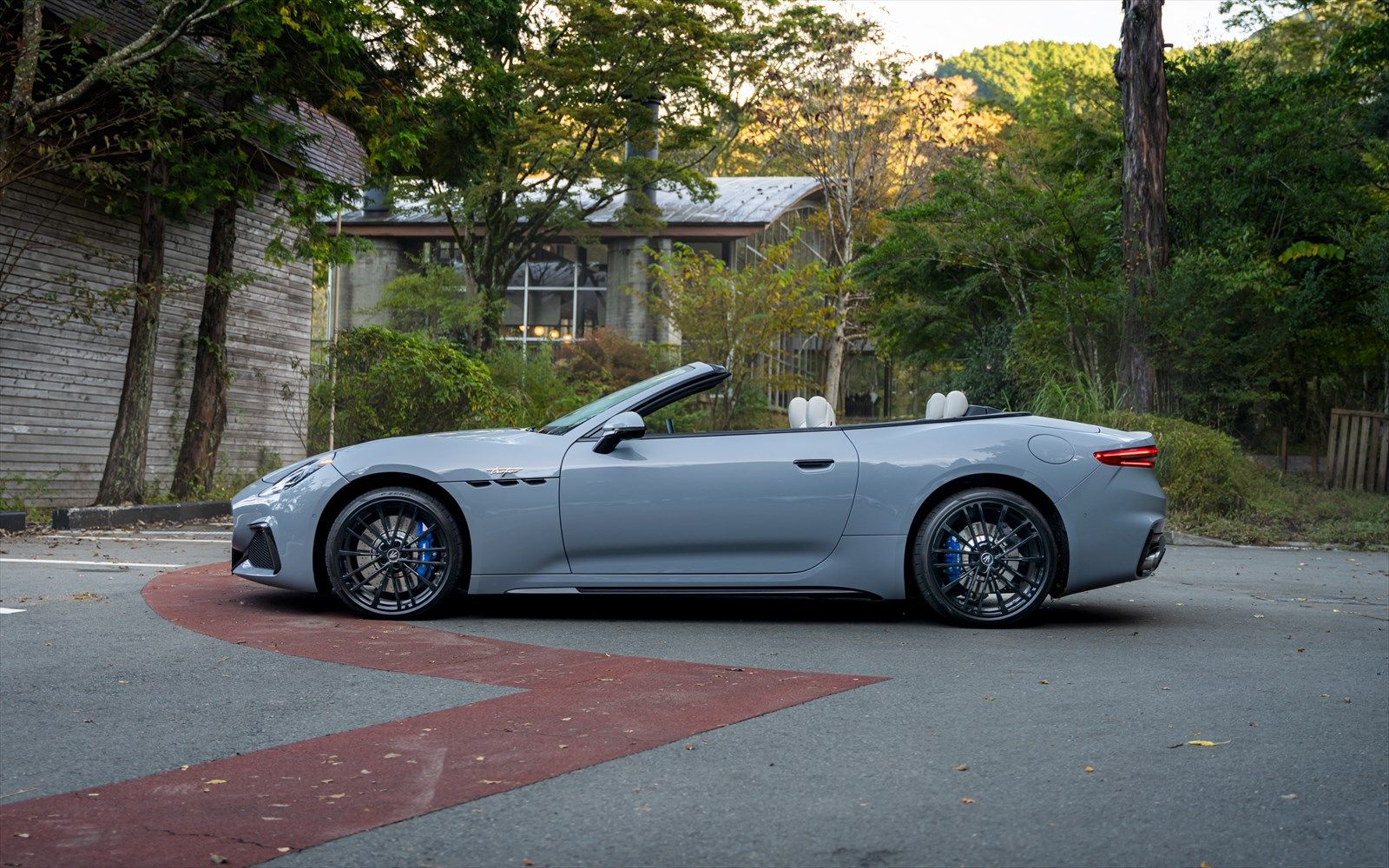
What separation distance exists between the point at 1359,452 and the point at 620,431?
16.3m

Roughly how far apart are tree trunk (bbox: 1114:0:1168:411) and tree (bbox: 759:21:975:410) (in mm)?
19323

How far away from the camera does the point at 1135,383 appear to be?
1842 cm

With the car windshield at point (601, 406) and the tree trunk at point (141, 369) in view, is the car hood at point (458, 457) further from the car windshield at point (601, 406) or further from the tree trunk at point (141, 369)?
the tree trunk at point (141, 369)

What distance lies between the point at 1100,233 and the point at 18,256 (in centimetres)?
1620

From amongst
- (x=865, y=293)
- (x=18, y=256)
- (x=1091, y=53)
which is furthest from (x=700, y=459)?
(x=1091, y=53)

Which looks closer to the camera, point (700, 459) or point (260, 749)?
point (260, 749)

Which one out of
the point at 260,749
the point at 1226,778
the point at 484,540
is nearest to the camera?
the point at 1226,778

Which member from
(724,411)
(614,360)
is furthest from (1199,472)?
(614,360)

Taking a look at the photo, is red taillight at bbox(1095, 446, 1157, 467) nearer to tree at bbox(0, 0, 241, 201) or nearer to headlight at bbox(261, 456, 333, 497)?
headlight at bbox(261, 456, 333, 497)

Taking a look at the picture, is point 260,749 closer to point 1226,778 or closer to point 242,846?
point 242,846

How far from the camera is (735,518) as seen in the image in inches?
273

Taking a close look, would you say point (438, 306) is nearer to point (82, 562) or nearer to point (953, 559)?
point (82, 562)

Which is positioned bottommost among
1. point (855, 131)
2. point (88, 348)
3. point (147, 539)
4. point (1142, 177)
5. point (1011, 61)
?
point (147, 539)

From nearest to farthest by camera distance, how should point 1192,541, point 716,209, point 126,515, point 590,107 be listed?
point 1192,541, point 126,515, point 590,107, point 716,209
